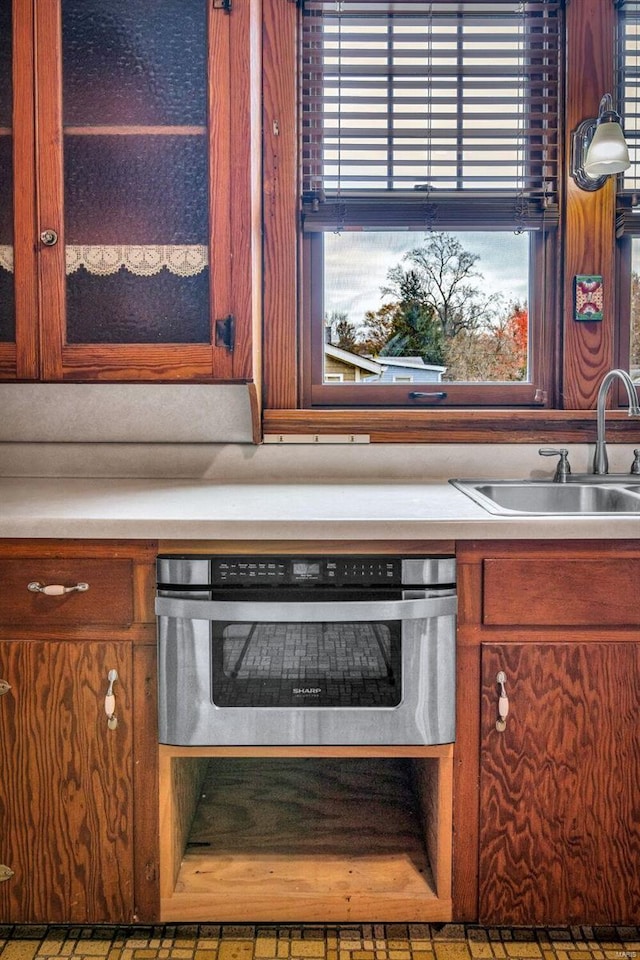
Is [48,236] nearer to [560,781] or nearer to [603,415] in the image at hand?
[603,415]

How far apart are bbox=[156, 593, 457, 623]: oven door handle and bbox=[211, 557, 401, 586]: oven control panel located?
42mm

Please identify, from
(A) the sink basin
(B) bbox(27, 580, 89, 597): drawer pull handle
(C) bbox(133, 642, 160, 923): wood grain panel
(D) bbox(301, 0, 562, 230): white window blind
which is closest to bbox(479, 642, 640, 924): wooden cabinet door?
(A) the sink basin

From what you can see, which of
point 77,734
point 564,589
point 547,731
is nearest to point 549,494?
point 564,589

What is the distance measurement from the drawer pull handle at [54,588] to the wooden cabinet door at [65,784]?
0.11m

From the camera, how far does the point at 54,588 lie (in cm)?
147

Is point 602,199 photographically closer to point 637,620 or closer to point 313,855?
point 637,620

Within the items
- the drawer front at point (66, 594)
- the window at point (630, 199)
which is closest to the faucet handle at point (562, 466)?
the window at point (630, 199)

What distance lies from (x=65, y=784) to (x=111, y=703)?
Answer: 0.68ft

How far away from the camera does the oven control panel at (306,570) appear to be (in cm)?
146

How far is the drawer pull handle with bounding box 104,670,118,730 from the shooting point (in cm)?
148

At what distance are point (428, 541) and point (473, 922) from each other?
2.67 feet

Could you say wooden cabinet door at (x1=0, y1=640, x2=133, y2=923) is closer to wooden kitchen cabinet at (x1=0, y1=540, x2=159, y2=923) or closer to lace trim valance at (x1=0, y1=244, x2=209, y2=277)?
wooden kitchen cabinet at (x1=0, y1=540, x2=159, y2=923)

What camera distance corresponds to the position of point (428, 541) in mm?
1479

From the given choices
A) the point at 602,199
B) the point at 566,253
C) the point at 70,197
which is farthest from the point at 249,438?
the point at 602,199
